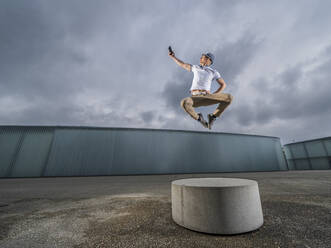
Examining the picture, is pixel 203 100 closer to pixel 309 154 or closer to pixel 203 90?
pixel 203 90

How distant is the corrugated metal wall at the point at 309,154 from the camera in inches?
842

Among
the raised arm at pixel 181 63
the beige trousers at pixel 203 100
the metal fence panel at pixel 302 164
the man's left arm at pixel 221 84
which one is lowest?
the metal fence panel at pixel 302 164

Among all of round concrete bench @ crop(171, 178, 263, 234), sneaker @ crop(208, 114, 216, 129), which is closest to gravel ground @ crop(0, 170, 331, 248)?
round concrete bench @ crop(171, 178, 263, 234)

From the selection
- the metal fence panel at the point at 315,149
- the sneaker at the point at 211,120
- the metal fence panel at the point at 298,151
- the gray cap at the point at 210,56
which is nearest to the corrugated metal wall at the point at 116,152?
the metal fence panel at the point at 298,151

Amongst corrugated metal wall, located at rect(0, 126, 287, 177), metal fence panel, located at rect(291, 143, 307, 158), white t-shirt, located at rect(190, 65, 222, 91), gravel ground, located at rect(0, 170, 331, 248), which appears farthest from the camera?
metal fence panel, located at rect(291, 143, 307, 158)

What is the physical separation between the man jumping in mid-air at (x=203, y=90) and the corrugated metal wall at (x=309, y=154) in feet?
98.4

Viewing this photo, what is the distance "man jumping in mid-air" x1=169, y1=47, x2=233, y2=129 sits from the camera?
3.47m

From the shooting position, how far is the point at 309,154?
2341cm

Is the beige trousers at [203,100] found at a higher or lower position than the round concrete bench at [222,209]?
higher

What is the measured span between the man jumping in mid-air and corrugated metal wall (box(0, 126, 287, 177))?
611 inches

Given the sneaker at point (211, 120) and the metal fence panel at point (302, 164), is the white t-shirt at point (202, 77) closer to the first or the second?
the sneaker at point (211, 120)

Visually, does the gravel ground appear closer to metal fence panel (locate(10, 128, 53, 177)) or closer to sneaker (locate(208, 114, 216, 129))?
sneaker (locate(208, 114, 216, 129))

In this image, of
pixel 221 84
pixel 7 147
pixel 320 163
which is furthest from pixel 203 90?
pixel 320 163

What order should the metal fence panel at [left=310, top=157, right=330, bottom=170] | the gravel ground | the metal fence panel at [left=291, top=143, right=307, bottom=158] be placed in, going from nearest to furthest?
the gravel ground, the metal fence panel at [left=310, top=157, right=330, bottom=170], the metal fence panel at [left=291, top=143, right=307, bottom=158]
